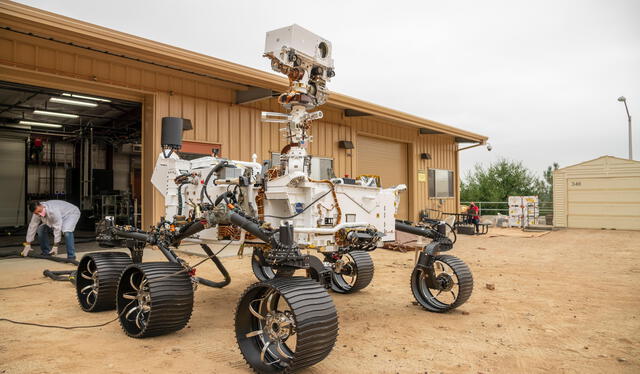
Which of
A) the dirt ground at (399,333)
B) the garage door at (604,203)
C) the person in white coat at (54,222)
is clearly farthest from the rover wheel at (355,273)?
the garage door at (604,203)

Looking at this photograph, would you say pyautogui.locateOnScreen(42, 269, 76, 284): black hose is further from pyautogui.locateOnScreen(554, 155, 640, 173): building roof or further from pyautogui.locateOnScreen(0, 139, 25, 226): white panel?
pyautogui.locateOnScreen(554, 155, 640, 173): building roof

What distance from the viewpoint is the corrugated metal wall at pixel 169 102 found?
8.53 meters

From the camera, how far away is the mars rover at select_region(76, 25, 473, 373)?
11.8 ft

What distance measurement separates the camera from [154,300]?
4.19 metres

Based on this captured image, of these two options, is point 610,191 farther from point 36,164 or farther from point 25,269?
point 36,164

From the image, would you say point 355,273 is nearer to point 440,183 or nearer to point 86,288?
point 86,288

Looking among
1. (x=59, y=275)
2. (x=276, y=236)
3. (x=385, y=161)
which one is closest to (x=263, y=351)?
(x=276, y=236)

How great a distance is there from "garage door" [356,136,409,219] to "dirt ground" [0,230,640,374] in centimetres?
857

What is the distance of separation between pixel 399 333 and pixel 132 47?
7341mm

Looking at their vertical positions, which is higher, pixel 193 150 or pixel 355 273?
pixel 193 150

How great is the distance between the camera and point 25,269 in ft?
26.5

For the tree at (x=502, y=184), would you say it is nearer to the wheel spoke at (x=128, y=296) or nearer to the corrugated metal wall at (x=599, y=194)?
the corrugated metal wall at (x=599, y=194)

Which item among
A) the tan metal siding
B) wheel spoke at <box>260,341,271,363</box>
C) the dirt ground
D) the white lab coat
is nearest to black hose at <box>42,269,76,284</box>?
the dirt ground

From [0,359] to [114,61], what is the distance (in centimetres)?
729
